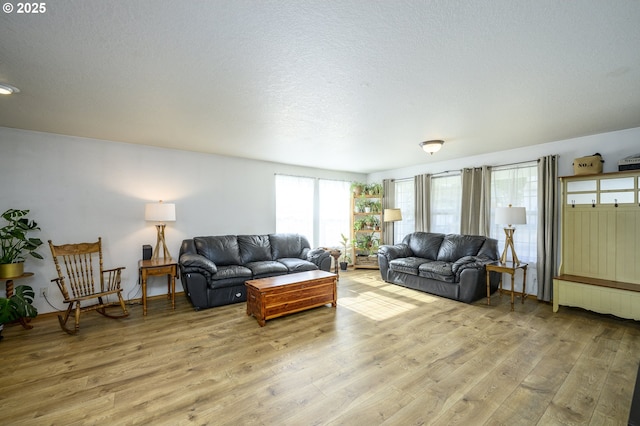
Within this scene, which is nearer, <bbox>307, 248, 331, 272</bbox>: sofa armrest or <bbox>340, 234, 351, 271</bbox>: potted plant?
<bbox>307, 248, 331, 272</bbox>: sofa armrest

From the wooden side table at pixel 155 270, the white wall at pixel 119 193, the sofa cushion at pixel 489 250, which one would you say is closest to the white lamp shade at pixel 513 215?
the sofa cushion at pixel 489 250

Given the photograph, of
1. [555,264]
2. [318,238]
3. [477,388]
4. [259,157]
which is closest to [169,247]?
[259,157]

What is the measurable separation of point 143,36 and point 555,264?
226 inches

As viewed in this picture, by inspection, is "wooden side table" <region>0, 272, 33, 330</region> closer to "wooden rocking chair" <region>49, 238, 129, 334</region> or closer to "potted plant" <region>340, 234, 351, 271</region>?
"wooden rocking chair" <region>49, 238, 129, 334</region>

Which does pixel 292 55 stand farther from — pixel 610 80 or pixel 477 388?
pixel 477 388

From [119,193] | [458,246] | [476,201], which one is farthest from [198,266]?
[476,201]

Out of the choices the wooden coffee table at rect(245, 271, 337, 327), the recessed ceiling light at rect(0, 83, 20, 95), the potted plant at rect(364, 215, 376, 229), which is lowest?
the wooden coffee table at rect(245, 271, 337, 327)

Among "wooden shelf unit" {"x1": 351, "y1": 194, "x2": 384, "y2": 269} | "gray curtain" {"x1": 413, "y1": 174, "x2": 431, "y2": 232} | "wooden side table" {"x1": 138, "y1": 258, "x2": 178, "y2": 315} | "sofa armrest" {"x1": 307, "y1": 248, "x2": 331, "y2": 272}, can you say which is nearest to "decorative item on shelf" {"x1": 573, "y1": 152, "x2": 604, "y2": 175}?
"gray curtain" {"x1": 413, "y1": 174, "x2": 431, "y2": 232}

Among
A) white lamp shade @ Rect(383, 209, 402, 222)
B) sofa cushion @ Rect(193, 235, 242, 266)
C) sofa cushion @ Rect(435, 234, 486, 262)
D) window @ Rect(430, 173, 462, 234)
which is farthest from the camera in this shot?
white lamp shade @ Rect(383, 209, 402, 222)

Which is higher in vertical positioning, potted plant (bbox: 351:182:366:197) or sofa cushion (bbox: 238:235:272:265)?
potted plant (bbox: 351:182:366:197)

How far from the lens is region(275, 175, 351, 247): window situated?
6.07m

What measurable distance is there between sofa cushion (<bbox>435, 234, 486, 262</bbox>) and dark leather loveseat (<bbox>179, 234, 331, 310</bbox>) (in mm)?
2219

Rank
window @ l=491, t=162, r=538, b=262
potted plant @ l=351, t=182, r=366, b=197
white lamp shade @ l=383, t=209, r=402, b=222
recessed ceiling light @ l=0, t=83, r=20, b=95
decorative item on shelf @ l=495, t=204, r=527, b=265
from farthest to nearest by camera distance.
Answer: potted plant @ l=351, t=182, r=366, b=197 → white lamp shade @ l=383, t=209, r=402, b=222 → window @ l=491, t=162, r=538, b=262 → decorative item on shelf @ l=495, t=204, r=527, b=265 → recessed ceiling light @ l=0, t=83, r=20, b=95

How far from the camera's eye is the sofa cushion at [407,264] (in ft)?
16.1
